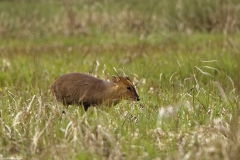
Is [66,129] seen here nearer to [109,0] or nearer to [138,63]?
[138,63]

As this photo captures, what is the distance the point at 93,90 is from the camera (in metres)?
6.59

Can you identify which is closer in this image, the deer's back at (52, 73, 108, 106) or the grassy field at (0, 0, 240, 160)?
the grassy field at (0, 0, 240, 160)

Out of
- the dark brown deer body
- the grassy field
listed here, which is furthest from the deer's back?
the grassy field

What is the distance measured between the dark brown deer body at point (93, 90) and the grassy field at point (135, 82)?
15 cm

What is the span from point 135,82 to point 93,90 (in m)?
1.53

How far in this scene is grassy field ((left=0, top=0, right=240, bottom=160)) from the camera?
15.3 feet

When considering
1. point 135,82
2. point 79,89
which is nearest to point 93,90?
point 79,89

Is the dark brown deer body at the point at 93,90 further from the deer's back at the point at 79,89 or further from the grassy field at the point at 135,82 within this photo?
the grassy field at the point at 135,82

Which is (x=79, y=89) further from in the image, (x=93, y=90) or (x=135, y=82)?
(x=135, y=82)

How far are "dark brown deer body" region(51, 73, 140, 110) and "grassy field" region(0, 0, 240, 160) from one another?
0.15 m

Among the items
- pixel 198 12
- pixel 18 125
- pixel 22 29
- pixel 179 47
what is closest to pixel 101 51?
pixel 179 47

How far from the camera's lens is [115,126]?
5.21 metres

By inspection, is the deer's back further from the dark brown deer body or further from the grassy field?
the grassy field

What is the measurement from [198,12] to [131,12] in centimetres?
303
